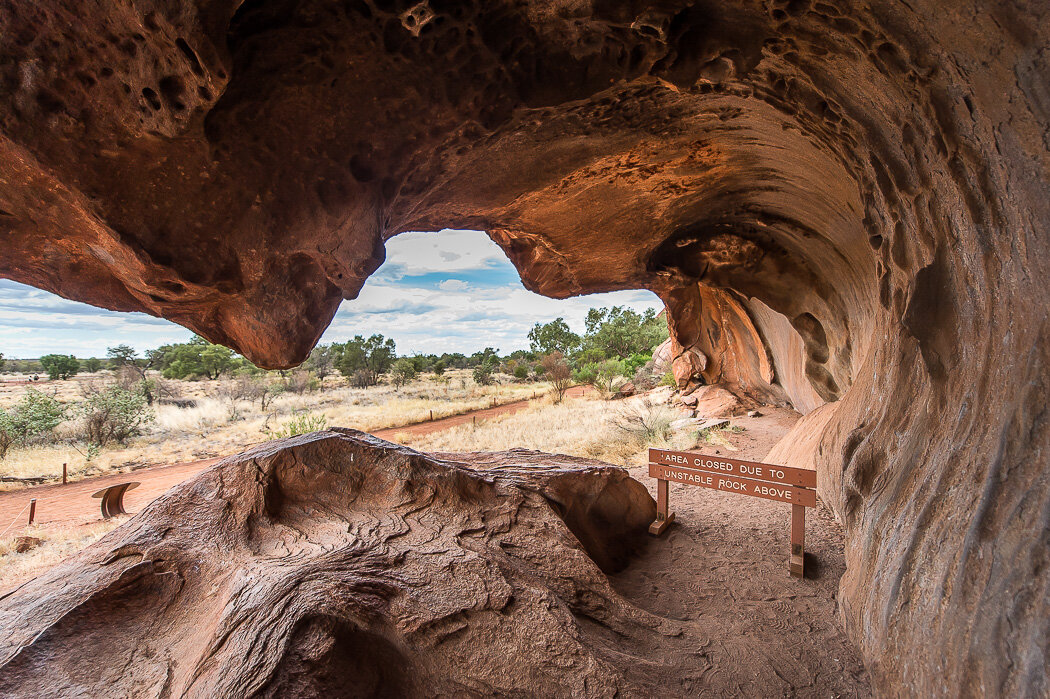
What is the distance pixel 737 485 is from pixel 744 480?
0.27ft

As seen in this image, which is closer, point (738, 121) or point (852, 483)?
point (852, 483)

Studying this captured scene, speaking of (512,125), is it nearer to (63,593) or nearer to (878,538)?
(878,538)

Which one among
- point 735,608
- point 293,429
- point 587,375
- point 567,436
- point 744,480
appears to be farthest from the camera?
point 587,375

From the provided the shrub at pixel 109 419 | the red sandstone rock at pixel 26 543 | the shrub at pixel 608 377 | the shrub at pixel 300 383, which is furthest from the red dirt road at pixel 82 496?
the shrub at pixel 608 377

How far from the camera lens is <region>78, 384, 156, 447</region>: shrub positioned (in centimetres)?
1235

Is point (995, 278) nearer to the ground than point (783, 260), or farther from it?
nearer to the ground

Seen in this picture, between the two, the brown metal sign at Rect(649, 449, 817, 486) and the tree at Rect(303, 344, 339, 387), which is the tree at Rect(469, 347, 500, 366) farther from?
the brown metal sign at Rect(649, 449, 817, 486)

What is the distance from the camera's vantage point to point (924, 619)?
202 centimetres

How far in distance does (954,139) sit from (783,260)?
5121mm

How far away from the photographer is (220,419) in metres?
16.3

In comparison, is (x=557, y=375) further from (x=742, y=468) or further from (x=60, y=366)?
(x=60, y=366)

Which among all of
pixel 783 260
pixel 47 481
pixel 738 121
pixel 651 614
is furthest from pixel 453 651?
pixel 47 481

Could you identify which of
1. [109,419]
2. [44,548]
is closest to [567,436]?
[44,548]

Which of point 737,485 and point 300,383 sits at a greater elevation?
point 300,383
